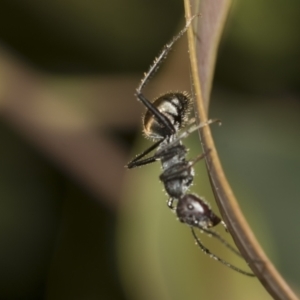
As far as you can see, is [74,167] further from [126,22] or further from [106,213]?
[126,22]

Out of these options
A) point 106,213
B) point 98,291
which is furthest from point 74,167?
point 98,291

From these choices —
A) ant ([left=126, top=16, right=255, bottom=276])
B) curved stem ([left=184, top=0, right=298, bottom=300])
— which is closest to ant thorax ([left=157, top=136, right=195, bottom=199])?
ant ([left=126, top=16, right=255, bottom=276])

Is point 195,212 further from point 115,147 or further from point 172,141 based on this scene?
point 115,147

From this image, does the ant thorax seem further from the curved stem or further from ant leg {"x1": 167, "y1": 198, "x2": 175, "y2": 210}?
the curved stem

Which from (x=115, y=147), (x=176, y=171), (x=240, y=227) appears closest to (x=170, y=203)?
(x=176, y=171)

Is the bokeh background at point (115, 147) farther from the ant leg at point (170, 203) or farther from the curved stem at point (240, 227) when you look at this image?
the curved stem at point (240, 227)
